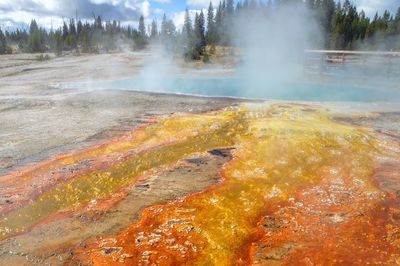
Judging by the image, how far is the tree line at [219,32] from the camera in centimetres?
3416

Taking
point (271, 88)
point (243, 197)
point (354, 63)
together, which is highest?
point (354, 63)

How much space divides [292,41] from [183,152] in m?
27.0

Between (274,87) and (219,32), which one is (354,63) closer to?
(274,87)

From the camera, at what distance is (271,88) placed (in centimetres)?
1872

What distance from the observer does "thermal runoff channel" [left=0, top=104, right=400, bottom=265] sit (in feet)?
15.0

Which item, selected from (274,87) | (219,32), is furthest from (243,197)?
(219,32)

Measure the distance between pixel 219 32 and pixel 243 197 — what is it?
161 feet

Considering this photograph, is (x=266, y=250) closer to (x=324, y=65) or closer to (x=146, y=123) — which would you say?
(x=146, y=123)

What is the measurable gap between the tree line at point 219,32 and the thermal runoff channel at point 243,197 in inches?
1063

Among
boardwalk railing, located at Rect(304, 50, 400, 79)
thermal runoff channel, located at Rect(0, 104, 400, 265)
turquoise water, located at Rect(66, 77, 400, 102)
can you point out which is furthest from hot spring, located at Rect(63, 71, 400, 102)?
thermal runoff channel, located at Rect(0, 104, 400, 265)

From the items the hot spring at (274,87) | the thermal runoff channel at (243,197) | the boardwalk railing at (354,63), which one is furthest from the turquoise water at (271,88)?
the thermal runoff channel at (243,197)

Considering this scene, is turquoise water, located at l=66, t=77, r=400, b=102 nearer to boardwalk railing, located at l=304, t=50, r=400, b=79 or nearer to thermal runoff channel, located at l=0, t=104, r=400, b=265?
boardwalk railing, located at l=304, t=50, r=400, b=79

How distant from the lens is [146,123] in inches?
415

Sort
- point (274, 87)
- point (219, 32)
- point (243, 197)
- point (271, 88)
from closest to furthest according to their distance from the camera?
1. point (243, 197)
2. point (271, 88)
3. point (274, 87)
4. point (219, 32)
